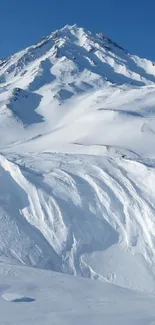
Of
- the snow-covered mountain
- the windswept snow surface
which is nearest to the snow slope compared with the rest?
the windswept snow surface

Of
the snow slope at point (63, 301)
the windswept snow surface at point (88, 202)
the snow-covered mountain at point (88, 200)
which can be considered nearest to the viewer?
the snow slope at point (63, 301)

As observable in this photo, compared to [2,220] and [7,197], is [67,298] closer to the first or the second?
[2,220]

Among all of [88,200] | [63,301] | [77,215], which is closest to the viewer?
[63,301]

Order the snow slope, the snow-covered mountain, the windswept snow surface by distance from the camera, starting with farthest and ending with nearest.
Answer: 1. the snow-covered mountain
2. the windswept snow surface
3. the snow slope

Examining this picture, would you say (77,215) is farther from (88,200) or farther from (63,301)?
(63,301)

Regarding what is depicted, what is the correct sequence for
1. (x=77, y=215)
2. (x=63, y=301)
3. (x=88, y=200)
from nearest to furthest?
(x=63, y=301) → (x=77, y=215) → (x=88, y=200)

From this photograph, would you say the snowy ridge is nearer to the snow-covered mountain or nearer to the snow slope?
the snow-covered mountain

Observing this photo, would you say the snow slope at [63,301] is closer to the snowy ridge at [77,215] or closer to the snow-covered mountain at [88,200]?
the snow-covered mountain at [88,200]

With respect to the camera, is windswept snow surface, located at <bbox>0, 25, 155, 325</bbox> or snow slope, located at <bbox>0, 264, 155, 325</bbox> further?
windswept snow surface, located at <bbox>0, 25, 155, 325</bbox>

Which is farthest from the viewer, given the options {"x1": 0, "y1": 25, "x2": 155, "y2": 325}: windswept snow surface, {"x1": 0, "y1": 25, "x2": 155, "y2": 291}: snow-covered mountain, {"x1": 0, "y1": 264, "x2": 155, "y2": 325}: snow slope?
{"x1": 0, "y1": 25, "x2": 155, "y2": 291}: snow-covered mountain

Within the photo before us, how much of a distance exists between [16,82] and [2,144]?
32100mm

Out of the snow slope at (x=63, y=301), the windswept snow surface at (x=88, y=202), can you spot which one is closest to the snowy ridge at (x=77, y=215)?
the windswept snow surface at (x=88, y=202)

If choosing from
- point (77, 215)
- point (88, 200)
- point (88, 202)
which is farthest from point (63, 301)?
point (88, 200)

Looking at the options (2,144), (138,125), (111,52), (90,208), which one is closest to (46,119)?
(2,144)
